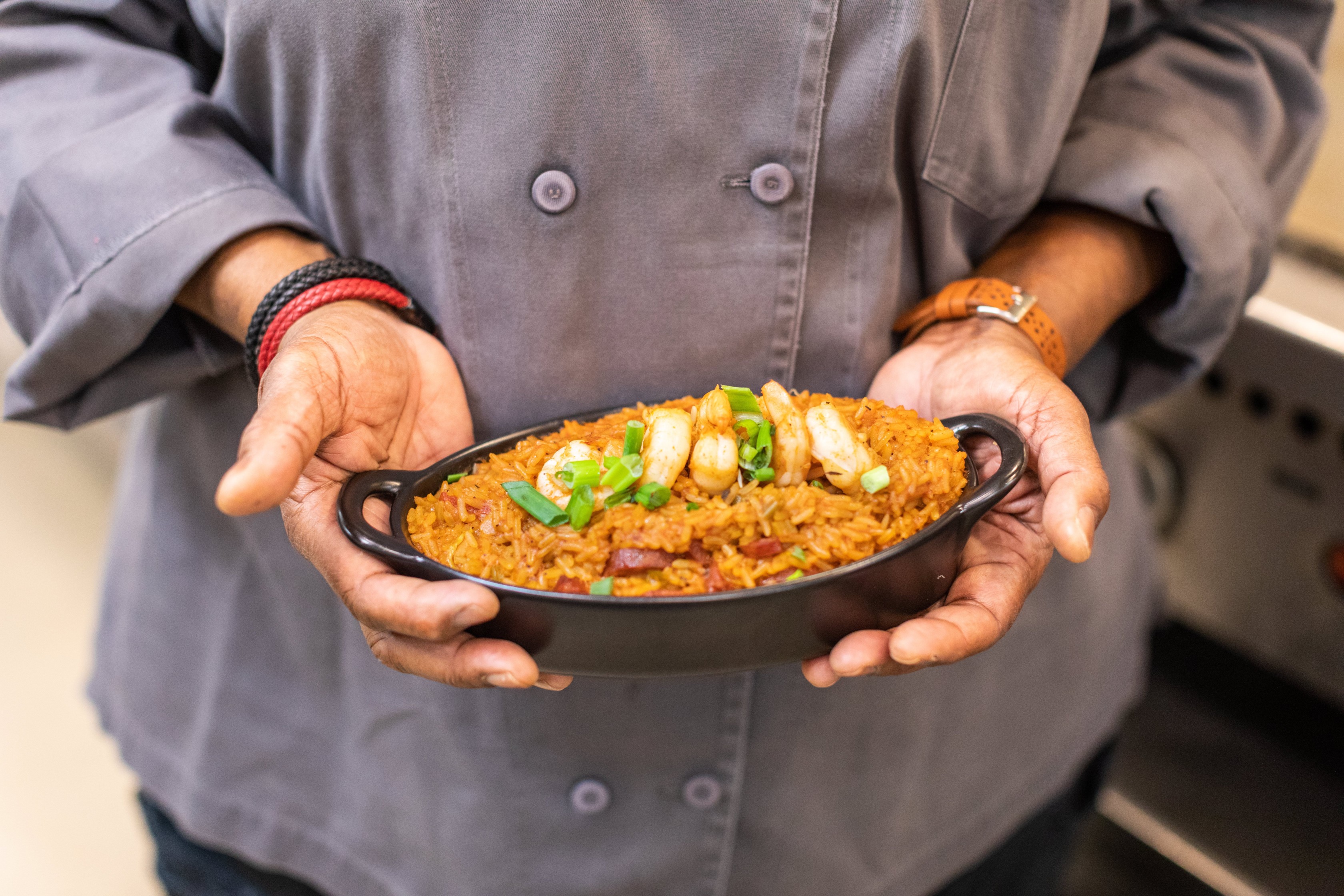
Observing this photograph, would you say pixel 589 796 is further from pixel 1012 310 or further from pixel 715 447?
pixel 1012 310

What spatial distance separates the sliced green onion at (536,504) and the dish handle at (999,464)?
0.40m

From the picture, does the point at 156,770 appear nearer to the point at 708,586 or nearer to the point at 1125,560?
the point at 708,586

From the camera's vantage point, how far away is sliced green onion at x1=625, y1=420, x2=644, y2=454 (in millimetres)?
992

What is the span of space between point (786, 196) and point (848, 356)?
0.23 metres

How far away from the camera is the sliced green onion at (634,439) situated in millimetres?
992

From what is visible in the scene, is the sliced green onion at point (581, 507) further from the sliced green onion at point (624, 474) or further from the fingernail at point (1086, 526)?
the fingernail at point (1086, 526)

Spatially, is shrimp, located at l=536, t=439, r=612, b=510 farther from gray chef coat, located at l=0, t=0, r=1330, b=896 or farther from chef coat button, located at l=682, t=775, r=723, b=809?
chef coat button, located at l=682, t=775, r=723, b=809

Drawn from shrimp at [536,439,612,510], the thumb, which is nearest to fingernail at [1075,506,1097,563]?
shrimp at [536,439,612,510]

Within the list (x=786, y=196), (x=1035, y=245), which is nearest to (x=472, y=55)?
(x=786, y=196)

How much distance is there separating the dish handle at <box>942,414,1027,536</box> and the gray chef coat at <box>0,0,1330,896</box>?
24cm

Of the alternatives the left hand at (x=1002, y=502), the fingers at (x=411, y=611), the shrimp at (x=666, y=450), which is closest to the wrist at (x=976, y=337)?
the left hand at (x=1002, y=502)

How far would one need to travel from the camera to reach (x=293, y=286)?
1.08 m

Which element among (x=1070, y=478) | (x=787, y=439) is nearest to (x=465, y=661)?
(x=787, y=439)

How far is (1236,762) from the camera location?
5.99 ft
